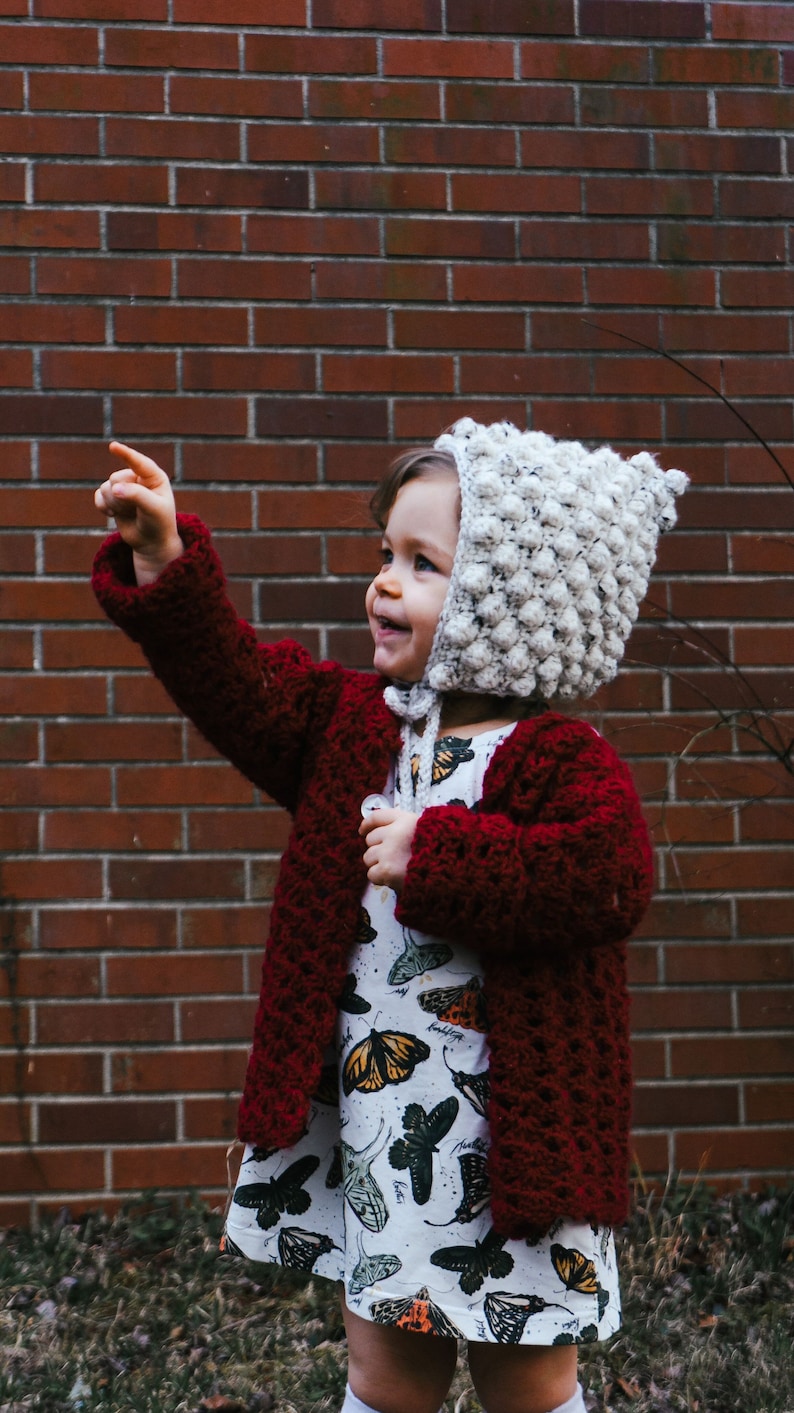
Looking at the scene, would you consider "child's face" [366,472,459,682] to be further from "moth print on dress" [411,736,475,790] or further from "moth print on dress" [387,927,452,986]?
"moth print on dress" [387,927,452,986]

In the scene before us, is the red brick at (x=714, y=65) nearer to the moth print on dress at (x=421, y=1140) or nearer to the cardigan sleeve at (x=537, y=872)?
A: the cardigan sleeve at (x=537, y=872)

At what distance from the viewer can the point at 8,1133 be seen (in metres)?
3.02

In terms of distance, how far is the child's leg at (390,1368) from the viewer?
1.80 metres

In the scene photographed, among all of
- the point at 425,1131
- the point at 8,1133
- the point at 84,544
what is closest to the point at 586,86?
the point at 84,544

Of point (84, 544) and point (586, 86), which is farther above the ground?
point (586, 86)

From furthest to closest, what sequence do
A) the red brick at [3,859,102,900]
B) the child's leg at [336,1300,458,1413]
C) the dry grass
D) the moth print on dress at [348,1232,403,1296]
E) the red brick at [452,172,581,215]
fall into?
the red brick at [452,172,581,215], the red brick at [3,859,102,900], the dry grass, the child's leg at [336,1300,458,1413], the moth print on dress at [348,1232,403,1296]

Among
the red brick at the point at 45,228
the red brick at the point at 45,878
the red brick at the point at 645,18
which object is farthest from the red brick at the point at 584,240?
the red brick at the point at 45,878

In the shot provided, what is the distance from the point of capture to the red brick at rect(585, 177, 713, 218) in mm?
3168

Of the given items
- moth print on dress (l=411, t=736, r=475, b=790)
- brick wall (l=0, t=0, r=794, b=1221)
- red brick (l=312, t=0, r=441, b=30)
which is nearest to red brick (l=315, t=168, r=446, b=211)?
brick wall (l=0, t=0, r=794, b=1221)

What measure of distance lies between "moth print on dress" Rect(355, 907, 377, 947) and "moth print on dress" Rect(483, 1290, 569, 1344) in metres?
0.48

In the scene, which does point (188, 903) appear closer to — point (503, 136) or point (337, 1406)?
point (337, 1406)

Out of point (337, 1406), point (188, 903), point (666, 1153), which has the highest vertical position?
point (188, 903)

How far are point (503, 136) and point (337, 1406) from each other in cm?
283

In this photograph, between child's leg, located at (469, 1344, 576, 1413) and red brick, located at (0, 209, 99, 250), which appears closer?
child's leg, located at (469, 1344, 576, 1413)
